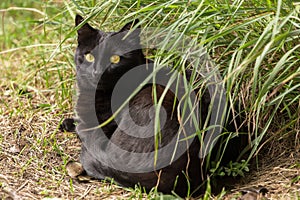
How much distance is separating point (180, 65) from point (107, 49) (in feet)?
1.22

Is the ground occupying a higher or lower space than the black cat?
lower

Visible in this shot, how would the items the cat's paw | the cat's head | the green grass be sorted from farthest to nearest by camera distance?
the cat's paw, the cat's head, the green grass

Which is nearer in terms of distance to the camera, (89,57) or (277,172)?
(277,172)

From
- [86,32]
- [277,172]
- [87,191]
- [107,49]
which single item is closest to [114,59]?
[107,49]

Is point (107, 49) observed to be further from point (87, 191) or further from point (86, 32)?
point (87, 191)

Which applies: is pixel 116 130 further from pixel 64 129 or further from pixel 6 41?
pixel 6 41

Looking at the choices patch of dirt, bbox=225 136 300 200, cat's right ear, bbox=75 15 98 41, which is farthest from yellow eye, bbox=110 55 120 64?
patch of dirt, bbox=225 136 300 200

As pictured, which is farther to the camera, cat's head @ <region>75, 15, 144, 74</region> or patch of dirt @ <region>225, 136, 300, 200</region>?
cat's head @ <region>75, 15, 144, 74</region>

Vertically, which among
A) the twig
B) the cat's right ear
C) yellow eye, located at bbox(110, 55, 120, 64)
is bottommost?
the twig

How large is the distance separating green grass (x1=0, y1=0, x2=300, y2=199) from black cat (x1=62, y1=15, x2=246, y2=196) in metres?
0.09

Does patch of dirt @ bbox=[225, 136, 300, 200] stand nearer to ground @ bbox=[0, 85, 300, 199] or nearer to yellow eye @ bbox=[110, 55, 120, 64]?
ground @ bbox=[0, 85, 300, 199]

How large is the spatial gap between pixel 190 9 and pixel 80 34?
0.50 metres

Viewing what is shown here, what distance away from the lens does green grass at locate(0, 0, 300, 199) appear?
2.04 meters

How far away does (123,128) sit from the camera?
2.22 m
